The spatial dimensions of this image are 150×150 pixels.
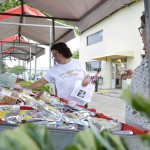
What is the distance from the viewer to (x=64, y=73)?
129 inches

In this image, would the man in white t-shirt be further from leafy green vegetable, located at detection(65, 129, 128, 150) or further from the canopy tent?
leafy green vegetable, located at detection(65, 129, 128, 150)

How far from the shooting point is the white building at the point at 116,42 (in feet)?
56.8

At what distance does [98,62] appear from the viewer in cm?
2409

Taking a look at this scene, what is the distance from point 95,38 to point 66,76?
21005 millimetres

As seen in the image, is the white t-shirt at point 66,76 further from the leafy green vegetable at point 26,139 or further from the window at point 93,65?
the window at point 93,65

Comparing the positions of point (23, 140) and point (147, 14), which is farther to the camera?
point (147, 14)

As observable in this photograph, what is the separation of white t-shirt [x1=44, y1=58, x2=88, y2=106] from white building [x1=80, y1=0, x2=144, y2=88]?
11854mm

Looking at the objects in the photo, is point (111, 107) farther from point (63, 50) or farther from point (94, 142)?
point (94, 142)

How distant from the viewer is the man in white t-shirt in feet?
10.6

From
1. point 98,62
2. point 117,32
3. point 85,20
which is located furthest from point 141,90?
point 98,62

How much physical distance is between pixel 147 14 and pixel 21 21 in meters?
5.37

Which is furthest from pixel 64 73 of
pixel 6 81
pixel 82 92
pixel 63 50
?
pixel 6 81

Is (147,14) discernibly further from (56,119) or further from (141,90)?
(56,119)

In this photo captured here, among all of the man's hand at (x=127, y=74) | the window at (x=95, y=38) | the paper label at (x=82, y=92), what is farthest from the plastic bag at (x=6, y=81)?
the window at (x=95, y=38)
